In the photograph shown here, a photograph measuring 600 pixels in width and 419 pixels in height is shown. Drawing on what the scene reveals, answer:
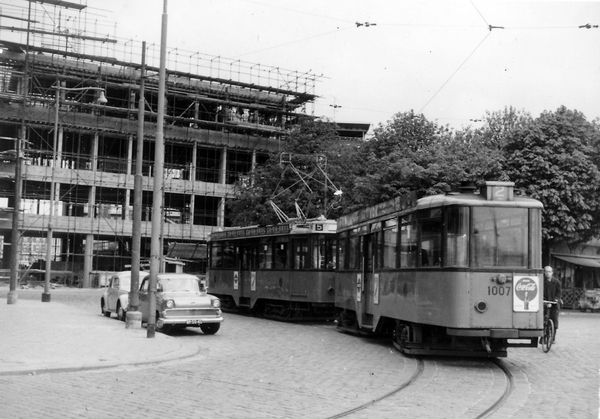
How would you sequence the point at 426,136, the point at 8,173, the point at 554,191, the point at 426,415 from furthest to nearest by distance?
the point at 8,173 → the point at 426,136 → the point at 554,191 → the point at 426,415

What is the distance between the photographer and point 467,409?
30.8ft

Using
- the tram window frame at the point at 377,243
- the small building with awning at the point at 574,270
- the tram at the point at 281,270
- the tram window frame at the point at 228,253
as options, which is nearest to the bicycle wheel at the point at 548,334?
the tram window frame at the point at 377,243

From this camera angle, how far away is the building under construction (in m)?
59.7

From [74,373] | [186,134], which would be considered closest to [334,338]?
[74,373]

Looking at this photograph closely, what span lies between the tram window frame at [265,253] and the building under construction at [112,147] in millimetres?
28519

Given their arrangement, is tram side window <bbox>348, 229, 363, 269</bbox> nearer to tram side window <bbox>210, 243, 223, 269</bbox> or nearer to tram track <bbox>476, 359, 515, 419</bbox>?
tram track <bbox>476, 359, 515, 419</bbox>

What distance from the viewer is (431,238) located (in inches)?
561

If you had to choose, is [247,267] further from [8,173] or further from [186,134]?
[186,134]

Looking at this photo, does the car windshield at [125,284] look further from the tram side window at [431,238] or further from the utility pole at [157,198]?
the tram side window at [431,238]

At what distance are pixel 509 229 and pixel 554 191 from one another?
25.1m

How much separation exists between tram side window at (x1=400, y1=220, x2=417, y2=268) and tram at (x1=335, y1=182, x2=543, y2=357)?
0.06 ft

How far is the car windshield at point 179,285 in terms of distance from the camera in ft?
70.3

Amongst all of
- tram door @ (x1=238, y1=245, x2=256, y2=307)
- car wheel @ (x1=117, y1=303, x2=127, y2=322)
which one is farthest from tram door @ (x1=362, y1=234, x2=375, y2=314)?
tram door @ (x1=238, y1=245, x2=256, y2=307)

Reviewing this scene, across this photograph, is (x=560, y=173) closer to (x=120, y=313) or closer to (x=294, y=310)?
(x=294, y=310)
